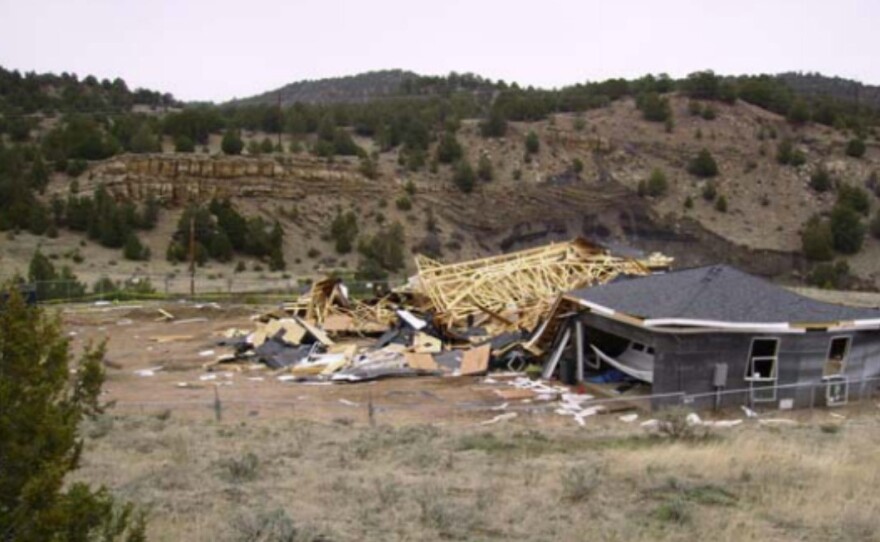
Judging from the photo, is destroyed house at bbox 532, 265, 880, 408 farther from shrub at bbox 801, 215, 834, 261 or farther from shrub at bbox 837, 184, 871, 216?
shrub at bbox 837, 184, 871, 216

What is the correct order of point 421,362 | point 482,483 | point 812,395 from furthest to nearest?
point 421,362
point 812,395
point 482,483

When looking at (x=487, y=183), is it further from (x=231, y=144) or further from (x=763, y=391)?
(x=763, y=391)

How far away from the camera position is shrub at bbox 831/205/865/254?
58000mm

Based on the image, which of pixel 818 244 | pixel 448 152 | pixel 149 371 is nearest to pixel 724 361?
pixel 149 371

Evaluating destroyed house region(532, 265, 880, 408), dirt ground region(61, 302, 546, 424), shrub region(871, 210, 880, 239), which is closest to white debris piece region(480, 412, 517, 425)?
dirt ground region(61, 302, 546, 424)

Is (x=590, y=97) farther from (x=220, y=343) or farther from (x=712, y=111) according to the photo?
(x=220, y=343)

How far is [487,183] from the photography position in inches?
2537

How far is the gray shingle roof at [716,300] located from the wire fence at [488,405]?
5.24 feet

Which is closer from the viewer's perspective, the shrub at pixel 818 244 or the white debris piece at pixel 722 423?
the white debris piece at pixel 722 423

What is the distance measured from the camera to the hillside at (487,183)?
53406 millimetres

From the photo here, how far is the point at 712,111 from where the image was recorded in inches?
3061

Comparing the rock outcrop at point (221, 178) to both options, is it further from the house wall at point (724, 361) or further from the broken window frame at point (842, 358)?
the broken window frame at point (842, 358)

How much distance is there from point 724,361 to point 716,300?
145 centimetres

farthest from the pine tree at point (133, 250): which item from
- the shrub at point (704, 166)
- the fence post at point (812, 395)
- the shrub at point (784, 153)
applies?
the shrub at point (784, 153)
